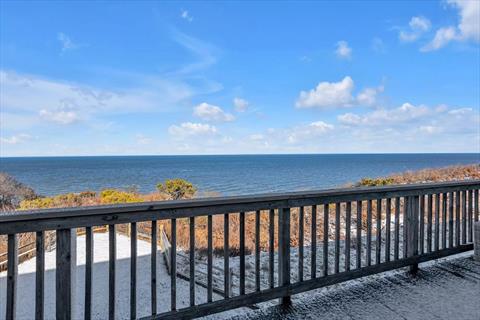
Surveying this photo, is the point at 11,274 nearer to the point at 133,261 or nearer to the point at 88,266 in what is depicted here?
the point at 88,266

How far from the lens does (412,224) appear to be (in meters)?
2.85

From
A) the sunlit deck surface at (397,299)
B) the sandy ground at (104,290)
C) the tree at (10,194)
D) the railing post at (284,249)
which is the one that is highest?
the railing post at (284,249)

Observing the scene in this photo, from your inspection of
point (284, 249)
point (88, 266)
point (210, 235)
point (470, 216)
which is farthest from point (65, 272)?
point (470, 216)

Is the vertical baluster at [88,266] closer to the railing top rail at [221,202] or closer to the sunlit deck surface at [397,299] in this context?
the railing top rail at [221,202]

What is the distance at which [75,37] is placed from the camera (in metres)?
20.4

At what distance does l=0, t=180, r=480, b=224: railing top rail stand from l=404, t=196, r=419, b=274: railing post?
98 mm

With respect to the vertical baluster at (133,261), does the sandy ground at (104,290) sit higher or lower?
lower

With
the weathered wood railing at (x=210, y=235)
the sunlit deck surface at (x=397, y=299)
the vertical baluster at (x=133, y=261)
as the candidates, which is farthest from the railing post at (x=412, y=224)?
the vertical baluster at (x=133, y=261)

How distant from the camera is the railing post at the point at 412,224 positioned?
282cm

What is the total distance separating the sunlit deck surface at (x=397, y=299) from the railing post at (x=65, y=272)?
105 cm

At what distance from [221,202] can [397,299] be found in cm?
153

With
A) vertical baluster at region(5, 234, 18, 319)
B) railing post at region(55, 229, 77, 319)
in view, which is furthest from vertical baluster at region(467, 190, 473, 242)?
vertical baluster at region(5, 234, 18, 319)

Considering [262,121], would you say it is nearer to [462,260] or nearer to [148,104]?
[148,104]

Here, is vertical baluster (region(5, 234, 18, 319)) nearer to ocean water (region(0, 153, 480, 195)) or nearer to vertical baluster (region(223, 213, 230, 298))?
vertical baluster (region(223, 213, 230, 298))
